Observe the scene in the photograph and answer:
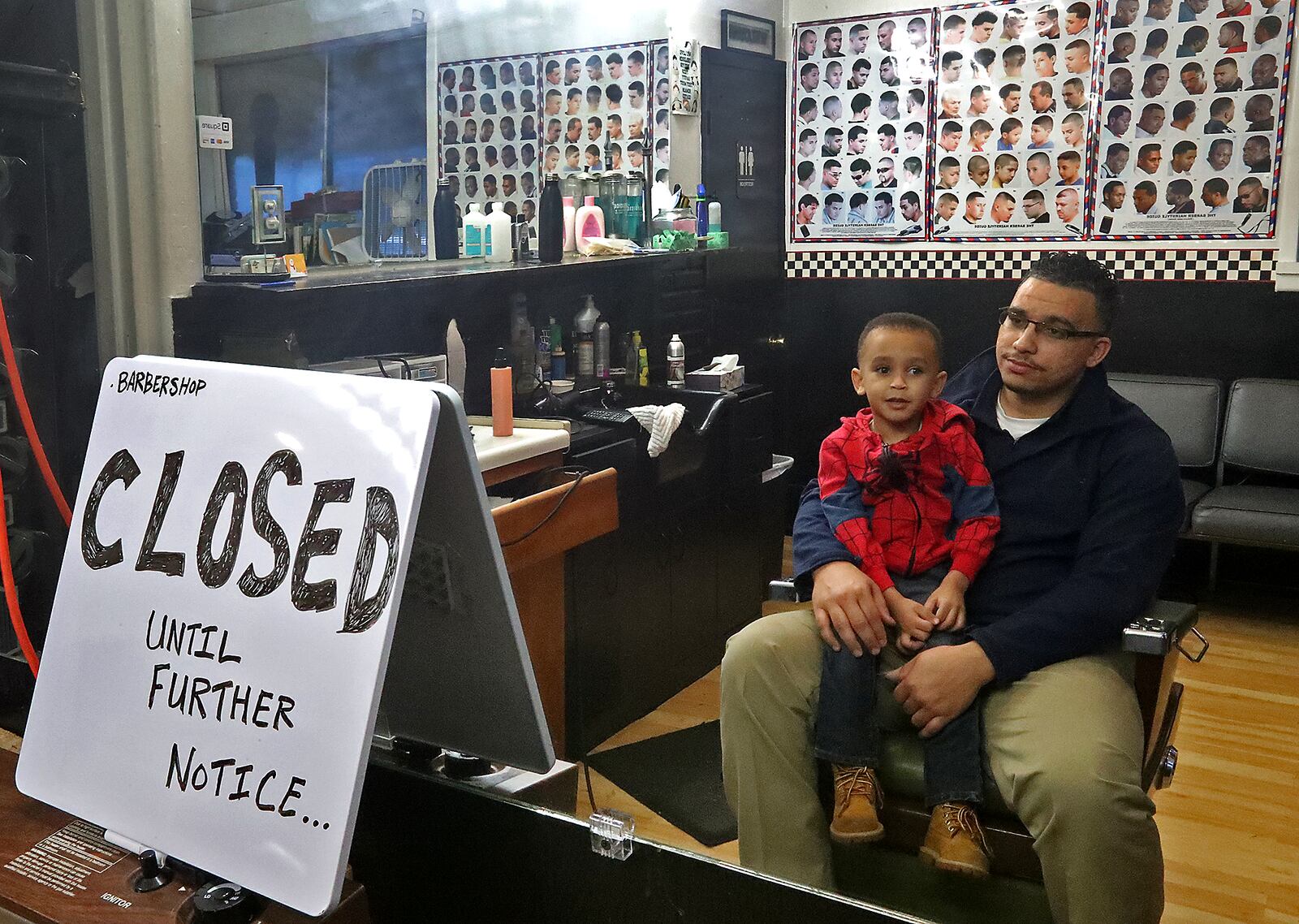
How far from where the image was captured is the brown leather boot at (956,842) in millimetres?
1812

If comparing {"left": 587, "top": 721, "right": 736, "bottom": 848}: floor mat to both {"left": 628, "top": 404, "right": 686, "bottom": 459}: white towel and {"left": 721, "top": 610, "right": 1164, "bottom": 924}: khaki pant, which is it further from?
{"left": 628, "top": 404, "right": 686, "bottom": 459}: white towel

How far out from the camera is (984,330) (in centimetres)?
510

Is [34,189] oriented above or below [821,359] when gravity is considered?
above

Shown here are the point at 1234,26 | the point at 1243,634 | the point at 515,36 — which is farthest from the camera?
the point at 1234,26

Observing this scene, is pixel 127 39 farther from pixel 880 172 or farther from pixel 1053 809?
pixel 880 172

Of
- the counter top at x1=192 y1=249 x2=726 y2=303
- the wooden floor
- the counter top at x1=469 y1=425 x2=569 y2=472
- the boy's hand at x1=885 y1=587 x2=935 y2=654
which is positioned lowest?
the wooden floor

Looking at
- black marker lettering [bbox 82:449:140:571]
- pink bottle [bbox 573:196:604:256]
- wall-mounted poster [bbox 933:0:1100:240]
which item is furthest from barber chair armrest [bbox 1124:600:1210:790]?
wall-mounted poster [bbox 933:0:1100:240]

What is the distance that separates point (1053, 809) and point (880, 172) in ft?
12.9

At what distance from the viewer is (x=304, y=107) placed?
9.41 feet

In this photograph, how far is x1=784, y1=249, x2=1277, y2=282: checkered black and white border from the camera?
14.8 ft

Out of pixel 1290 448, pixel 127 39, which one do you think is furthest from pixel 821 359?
pixel 127 39

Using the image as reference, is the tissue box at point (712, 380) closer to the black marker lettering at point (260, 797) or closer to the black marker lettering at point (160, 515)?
the black marker lettering at point (160, 515)

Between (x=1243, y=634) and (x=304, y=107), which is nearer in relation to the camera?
(x=304, y=107)

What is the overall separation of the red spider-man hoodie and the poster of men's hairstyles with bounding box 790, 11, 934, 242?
3209 mm
